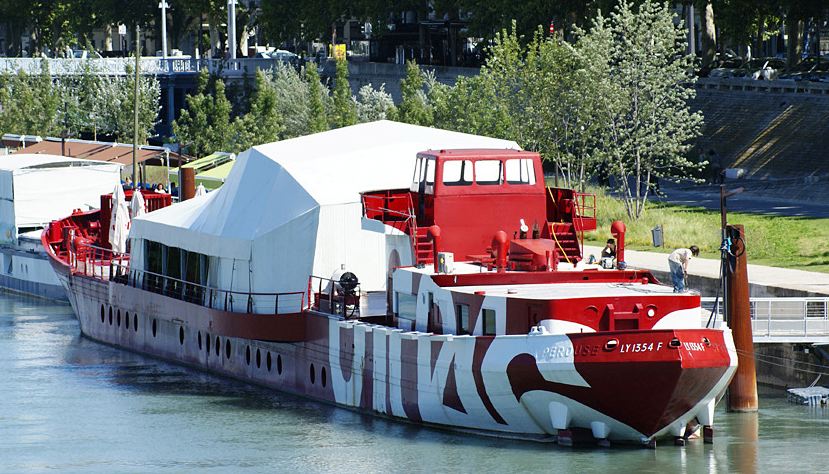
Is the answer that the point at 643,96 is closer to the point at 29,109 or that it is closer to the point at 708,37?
the point at 708,37

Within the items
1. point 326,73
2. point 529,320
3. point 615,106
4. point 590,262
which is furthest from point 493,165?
point 326,73

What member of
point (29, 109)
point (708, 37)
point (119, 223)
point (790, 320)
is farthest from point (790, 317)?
point (29, 109)

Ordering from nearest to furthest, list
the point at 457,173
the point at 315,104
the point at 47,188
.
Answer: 1. the point at 457,173
2. the point at 47,188
3. the point at 315,104

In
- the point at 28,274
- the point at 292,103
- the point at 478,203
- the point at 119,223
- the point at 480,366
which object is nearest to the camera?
the point at 480,366

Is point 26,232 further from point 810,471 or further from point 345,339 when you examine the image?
point 810,471

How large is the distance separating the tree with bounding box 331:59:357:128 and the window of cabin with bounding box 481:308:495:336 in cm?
6237

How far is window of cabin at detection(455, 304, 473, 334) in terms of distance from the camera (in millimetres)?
41219

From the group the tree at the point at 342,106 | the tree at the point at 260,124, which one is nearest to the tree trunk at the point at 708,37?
the tree at the point at 342,106

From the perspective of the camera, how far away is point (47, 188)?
79.2 metres

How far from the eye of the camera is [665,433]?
134 ft

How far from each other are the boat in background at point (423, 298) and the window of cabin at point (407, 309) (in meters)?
0.07

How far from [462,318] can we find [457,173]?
5.61 meters

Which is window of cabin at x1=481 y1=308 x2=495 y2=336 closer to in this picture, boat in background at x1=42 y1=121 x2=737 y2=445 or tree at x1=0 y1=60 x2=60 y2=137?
boat in background at x1=42 y1=121 x2=737 y2=445

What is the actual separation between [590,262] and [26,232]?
4210cm
